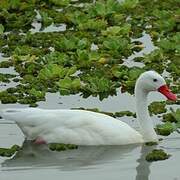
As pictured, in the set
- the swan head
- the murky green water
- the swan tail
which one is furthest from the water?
the swan head

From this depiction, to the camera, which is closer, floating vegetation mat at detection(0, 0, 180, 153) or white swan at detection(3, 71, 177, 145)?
white swan at detection(3, 71, 177, 145)

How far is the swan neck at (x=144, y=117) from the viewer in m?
12.2

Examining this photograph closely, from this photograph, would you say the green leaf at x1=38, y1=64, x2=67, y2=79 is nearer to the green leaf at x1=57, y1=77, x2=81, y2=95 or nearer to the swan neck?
the green leaf at x1=57, y1=77, x2=81, y2=95

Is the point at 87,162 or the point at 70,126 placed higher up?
the point at 70,126

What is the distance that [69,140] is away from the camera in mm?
11977

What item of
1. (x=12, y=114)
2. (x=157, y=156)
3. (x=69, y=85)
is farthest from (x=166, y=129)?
(x=69, y=85)

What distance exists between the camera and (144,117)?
1224cm

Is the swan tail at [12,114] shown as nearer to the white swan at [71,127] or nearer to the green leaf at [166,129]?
the white swan at [71,127]

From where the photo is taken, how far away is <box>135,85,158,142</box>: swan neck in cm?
1218

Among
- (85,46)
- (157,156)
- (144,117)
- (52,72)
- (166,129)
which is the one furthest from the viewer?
(85,46)

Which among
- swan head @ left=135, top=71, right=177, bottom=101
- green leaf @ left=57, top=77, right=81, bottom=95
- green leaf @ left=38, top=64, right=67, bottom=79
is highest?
green leaf @ left=38, top=64, right=67, bottom=79

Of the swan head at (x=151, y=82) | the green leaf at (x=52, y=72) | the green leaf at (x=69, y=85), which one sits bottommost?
the swan head at (x=151, y=82)

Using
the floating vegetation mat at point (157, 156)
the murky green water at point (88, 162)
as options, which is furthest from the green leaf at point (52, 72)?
the floating vegetation mat at point (157, 156)

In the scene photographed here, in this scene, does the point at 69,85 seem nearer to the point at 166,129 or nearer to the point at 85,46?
the point at 85,46
